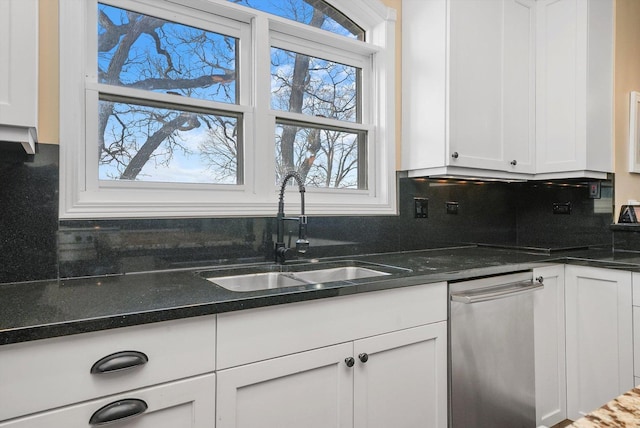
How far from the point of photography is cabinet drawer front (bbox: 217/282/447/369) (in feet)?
3.80

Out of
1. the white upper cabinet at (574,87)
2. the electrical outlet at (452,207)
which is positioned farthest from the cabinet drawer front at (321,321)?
the white upper cabinet at (574,87)

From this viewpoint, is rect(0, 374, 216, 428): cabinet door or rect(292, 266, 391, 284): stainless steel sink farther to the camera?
rect(292, 266, 391, 284): stainless steel sink

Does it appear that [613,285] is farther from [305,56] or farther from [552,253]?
[305,56]

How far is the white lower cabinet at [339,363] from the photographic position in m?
1.17

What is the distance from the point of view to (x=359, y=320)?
1.40 meters

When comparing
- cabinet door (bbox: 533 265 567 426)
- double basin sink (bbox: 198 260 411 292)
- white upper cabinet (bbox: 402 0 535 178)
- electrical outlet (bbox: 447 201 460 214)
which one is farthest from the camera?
electrical outlet (bbox: 447 201 460 214)

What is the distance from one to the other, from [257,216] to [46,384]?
1.09 metres

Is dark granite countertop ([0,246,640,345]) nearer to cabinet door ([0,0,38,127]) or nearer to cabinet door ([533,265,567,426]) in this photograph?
cabinet door ([533,265,567,426])

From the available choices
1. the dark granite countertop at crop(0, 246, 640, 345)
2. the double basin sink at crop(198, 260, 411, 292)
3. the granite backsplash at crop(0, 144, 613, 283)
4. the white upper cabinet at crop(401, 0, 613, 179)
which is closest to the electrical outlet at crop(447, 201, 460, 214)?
the granite backsplash at crop(0, 144, 613, 283)

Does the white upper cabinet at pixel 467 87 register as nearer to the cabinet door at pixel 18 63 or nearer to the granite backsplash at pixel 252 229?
the granite backsplash at pixel 252 229

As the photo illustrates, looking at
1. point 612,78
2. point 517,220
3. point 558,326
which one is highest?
point 612,78

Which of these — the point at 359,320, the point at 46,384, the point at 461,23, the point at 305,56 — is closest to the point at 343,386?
the point at 359,320

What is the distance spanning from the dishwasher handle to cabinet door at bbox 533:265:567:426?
0.32 feet

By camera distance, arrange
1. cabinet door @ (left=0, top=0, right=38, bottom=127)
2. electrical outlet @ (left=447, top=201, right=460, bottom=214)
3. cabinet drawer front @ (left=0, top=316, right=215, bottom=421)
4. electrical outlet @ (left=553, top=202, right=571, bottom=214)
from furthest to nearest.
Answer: electrical outlet @ (left=553, top=202, right=571, bottom=214), electrical outlet @ (left=447, top=201, right=460, bottom=214), cabinet door @ (left=0, top=0, right=38, bottom=127), cabinet drawer front @ (left=0, top=316, right=215, bottom=421)
